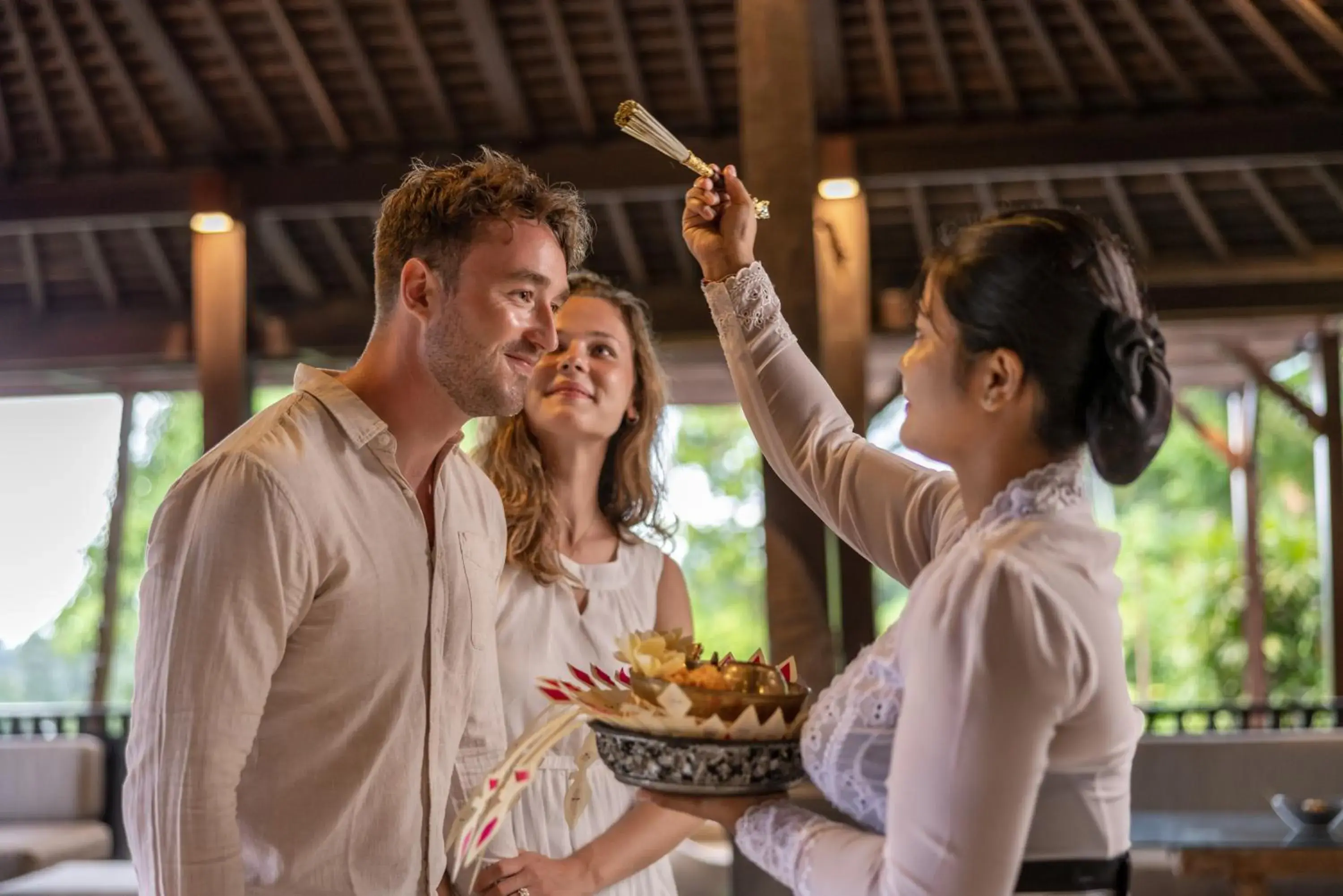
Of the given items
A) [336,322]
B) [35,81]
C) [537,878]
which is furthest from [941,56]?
[537,878]

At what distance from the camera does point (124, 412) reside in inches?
516

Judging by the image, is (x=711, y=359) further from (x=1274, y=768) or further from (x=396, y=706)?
(x=396, y=706)

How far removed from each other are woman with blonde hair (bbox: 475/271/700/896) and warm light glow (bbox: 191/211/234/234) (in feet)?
20.7

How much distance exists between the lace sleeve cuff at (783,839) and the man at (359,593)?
20.0 inches

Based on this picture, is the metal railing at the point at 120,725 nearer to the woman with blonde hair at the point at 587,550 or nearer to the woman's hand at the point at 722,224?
the woman with blonde hair at the point at 587,550

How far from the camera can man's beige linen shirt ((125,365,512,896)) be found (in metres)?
1.66

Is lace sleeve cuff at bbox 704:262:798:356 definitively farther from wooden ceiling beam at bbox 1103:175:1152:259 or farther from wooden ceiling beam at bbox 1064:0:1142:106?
wooden ceiling beam at bbox 1103:175:1152:259

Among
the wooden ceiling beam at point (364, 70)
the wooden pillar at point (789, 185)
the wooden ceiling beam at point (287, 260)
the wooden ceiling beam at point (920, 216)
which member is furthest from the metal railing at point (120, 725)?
the wooden ceiling beam at point (364, 70)

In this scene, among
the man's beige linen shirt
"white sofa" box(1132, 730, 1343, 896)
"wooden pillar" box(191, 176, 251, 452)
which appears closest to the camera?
the man's beige linen shirt

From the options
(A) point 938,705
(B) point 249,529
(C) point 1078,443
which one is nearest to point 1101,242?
(C) point 1078,443

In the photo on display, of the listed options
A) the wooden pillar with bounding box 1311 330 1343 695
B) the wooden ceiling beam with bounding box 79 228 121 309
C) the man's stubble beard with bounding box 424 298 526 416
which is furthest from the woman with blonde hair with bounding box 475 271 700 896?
the wooden pillar with bounding box 1311 330 1343 695

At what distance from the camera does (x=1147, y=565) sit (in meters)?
19.8

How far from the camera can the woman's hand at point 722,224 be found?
1938 mm

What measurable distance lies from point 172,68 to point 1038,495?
7897 mm
